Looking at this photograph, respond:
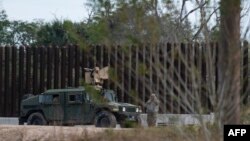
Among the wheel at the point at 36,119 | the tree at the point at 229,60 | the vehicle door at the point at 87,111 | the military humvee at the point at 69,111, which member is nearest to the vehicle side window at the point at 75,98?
the military humvee at the point at 69,111

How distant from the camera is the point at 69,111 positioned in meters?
23.0

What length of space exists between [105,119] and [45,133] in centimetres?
565

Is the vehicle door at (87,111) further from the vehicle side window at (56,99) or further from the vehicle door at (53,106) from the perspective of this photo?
the vehicle side window at (56,99)

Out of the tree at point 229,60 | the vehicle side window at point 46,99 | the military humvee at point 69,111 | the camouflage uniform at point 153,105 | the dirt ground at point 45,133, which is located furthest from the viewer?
the vehicle side window at point 46,99

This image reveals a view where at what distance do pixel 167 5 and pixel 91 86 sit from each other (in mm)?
1161

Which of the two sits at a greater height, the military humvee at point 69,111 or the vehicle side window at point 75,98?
the vehicle side window at point 75,98

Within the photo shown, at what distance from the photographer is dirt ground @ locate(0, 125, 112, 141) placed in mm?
15047

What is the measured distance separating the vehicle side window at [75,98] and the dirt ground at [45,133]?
617 centimetres

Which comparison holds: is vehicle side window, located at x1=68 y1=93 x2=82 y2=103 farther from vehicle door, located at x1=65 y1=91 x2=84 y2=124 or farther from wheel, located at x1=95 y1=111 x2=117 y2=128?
wheel, located at x1=95 y1=111 x2=117 y2=128

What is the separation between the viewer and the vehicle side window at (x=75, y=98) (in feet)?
74.8

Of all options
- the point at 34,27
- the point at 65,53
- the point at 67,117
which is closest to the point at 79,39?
the point at 67,117

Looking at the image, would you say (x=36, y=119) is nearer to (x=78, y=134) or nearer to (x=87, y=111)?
(x=87, y=111)

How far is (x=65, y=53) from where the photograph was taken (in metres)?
30.2

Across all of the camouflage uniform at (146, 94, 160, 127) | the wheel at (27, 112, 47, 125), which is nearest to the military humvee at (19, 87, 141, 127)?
the wheel at (27, 112, 47, 125)
